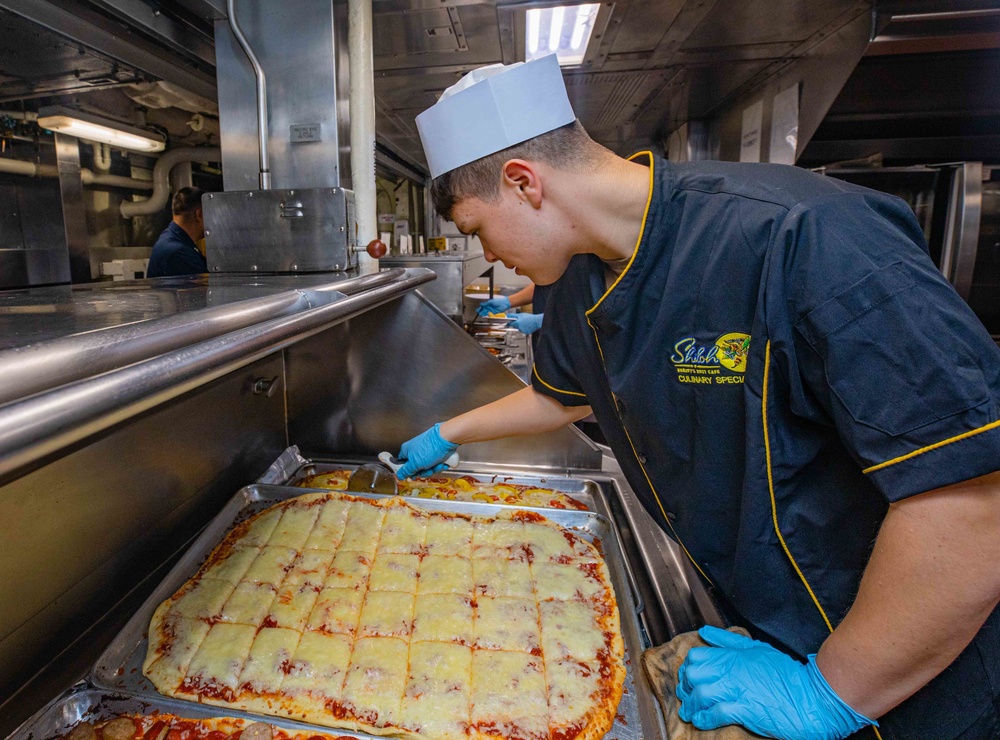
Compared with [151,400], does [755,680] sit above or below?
below

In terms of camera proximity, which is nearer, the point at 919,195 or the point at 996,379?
the point at 996,379

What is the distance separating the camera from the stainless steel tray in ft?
3.48

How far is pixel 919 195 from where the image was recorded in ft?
12.7

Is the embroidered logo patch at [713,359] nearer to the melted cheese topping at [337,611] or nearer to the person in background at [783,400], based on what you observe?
the person in background at [783,400]

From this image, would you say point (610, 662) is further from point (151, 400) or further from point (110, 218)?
point (110, 218)

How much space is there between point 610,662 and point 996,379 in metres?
1.00

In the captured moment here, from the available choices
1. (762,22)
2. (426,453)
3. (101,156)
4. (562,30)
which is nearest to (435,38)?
(562,30)

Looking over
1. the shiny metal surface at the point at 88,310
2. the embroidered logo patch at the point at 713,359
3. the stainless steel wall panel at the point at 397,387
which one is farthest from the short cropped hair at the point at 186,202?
the embroidered logo patch at the point at 713,359

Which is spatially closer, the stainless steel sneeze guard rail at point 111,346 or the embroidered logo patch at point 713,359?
the stainless steel sneeze guard rail at point 111,346

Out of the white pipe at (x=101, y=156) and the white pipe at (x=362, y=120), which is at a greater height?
the white pipe at (x=101, y=156)

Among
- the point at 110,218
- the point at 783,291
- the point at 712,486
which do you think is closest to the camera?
the point at 783,291

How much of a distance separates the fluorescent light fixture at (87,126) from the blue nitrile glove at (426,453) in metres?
3.85

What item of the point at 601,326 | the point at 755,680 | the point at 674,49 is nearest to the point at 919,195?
the point at 674,49

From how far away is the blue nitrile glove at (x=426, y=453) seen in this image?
1956mm
